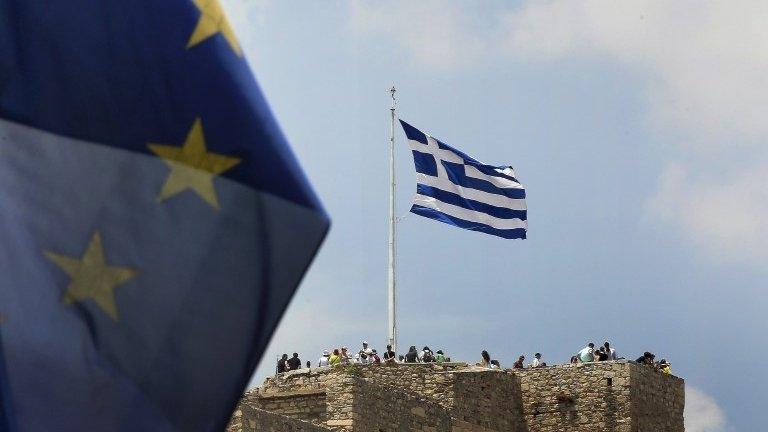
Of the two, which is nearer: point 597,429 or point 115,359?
point 115,359

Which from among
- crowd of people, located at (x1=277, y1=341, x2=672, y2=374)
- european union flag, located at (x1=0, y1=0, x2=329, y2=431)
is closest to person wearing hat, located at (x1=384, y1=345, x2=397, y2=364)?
crowd of people, located at (x1=277, y1=341, x2=672, y2=374)

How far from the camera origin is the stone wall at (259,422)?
25.3m

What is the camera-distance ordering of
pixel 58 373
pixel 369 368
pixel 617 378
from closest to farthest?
1. pixel 58 373
2. pixel 369 368
3. pixel 617 378

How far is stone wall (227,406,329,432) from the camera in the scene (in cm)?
2532

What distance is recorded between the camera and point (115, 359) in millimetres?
9531

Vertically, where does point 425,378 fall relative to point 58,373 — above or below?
above

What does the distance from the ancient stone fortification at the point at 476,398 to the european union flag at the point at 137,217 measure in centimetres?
1942

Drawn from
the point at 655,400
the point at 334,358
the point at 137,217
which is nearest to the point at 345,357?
the point at 334,358

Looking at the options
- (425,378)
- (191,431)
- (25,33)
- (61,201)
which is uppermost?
(425,378)

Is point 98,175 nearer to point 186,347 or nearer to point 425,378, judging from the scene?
point 186,347

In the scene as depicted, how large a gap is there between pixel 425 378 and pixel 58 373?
2817 centimetres

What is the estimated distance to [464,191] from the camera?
134ft

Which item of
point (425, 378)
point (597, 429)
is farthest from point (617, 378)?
point (425, 378)

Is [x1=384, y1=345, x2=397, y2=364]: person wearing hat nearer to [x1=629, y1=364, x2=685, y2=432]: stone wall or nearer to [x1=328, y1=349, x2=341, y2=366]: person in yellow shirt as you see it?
[x1=328, y1=349, x2=341, y2=366]: person in yellow shirt
